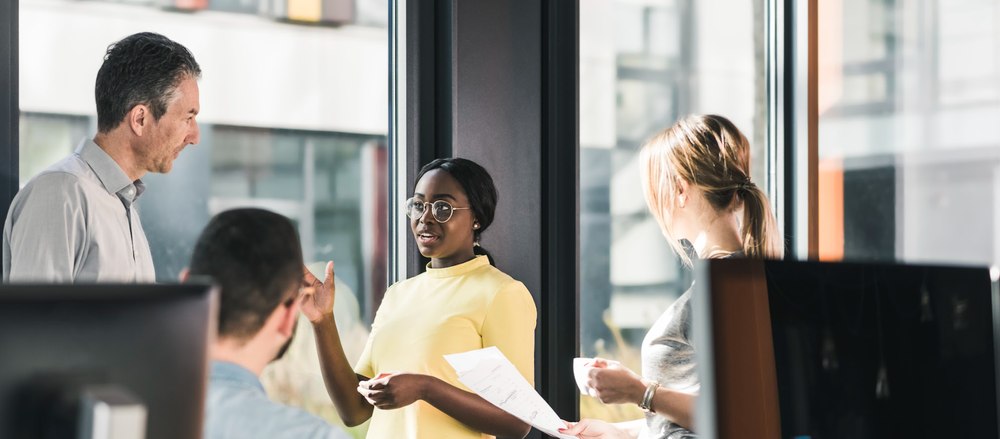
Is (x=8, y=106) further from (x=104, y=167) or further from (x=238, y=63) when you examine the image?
(x=238, y=63)

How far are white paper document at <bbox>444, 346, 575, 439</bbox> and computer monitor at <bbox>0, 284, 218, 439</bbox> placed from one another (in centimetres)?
86

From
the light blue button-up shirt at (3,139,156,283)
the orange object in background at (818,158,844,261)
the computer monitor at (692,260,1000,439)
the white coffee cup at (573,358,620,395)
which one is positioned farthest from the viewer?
the orange object in background at (818,158,844,261)

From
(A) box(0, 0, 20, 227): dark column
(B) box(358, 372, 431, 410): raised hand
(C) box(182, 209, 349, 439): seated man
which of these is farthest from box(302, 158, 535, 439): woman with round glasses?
(A) box(0, 0, 20, 227): dark column

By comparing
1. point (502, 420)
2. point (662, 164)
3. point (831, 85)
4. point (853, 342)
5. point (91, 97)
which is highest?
point (831, 85)

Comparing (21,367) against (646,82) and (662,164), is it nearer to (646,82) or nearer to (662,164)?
(662,164)

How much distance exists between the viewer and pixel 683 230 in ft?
5.74

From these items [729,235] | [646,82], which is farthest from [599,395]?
[646,82]

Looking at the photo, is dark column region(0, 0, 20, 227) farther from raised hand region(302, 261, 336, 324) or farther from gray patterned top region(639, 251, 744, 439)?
gray patterned top region(639, 251, 744, 439)

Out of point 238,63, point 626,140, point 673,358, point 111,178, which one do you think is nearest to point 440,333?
point 673,358

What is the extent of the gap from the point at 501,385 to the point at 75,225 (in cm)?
86

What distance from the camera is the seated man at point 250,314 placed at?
871 millimetres

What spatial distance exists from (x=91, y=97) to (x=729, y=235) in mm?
1487

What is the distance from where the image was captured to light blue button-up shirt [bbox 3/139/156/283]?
147 centimetres

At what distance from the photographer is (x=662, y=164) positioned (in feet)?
5.73
